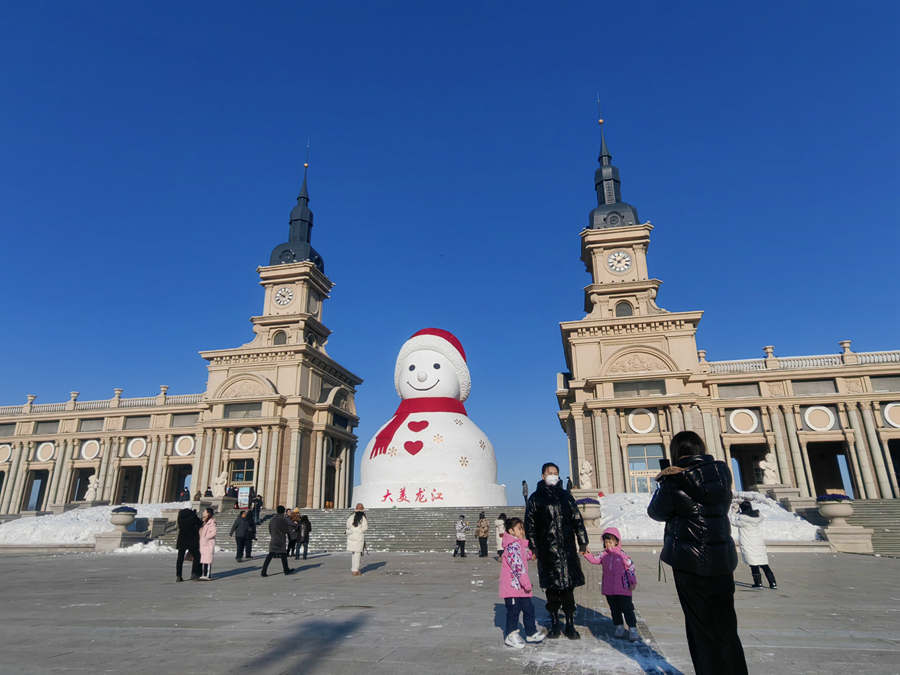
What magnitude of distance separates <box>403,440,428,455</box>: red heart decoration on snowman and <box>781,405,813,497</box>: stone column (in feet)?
70.8

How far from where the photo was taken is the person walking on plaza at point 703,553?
330 centimetres

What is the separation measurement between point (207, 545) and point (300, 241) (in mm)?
33877

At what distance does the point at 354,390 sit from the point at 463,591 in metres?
35.6

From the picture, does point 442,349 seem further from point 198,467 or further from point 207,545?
point 198,467

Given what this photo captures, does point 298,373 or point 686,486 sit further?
point 298,373

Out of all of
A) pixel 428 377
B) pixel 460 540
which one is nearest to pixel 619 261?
pixel 428 377

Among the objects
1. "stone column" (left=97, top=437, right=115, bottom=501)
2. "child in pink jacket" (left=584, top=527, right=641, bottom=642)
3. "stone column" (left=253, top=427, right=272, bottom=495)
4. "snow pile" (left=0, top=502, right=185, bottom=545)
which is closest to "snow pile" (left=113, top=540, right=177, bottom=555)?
"snow pile" (left=0, top=502, right=185, bottom=545)

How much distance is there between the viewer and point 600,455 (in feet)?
94.3

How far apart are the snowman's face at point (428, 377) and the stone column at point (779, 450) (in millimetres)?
19082

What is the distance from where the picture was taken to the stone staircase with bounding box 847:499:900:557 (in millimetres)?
16234

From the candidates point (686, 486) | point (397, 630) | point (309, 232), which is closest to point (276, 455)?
point (309, 232)

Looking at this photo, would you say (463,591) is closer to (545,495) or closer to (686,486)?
(545,495)

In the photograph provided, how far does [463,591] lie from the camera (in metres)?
8.40


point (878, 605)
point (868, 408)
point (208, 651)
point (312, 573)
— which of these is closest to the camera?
point (208, 651)
